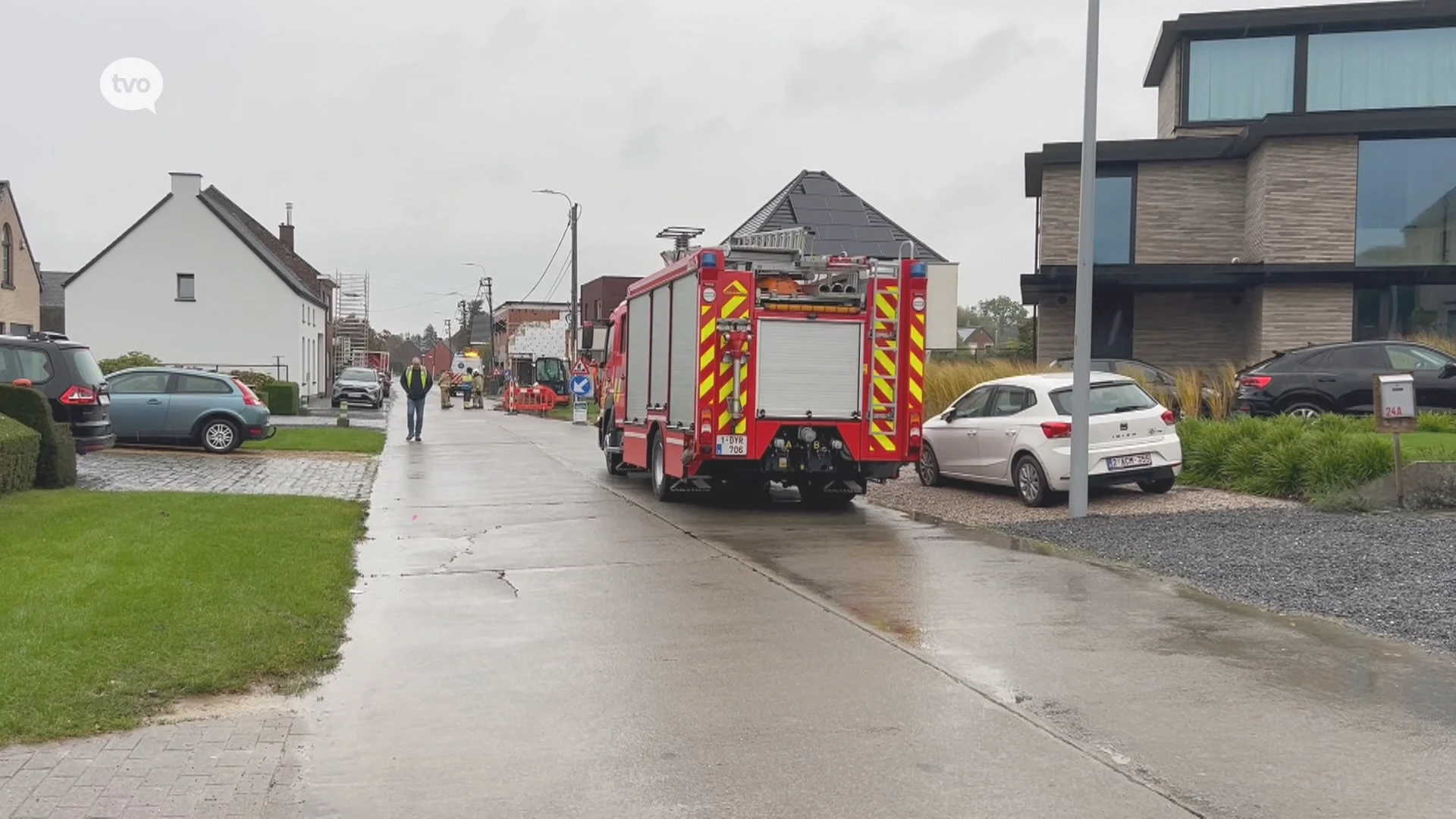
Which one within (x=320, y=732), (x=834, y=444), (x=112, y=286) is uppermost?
(x=112, y=286)

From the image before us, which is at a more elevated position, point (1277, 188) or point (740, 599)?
point (1277, 188)

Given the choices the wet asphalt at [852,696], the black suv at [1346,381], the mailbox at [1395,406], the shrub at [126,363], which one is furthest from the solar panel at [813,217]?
the wet asphalt at [852,696]

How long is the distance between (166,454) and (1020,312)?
124m

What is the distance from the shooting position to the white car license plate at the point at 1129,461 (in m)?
13.1

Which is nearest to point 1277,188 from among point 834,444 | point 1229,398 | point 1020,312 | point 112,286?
point 1229,398

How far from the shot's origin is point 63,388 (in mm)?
16156

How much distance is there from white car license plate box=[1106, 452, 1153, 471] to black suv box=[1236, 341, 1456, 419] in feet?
17.3

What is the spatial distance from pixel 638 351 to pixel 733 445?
11.0 ft

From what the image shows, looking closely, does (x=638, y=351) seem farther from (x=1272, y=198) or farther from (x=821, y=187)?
(x=821, y=187)

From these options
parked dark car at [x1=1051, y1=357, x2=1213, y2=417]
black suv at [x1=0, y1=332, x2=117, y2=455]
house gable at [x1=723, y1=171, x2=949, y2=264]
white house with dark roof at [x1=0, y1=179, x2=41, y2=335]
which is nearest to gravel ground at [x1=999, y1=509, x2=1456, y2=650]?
parked dark car at [x1=1051, y1=357, x2=1213, y2=417]

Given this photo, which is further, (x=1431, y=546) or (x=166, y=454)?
(x=166, y=454)

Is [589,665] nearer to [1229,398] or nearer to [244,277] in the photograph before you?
[1229,398]

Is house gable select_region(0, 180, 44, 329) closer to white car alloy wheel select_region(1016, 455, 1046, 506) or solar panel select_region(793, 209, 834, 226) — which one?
solar panel select_region(793, 209, 834, 226)

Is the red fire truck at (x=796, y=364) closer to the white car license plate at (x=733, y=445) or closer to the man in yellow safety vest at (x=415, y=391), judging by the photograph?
the white car license plate at (x=733, y=445)
